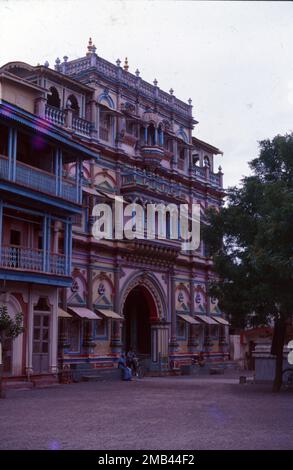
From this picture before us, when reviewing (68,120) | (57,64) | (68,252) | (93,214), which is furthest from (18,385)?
(57,64)

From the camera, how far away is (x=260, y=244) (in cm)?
2392

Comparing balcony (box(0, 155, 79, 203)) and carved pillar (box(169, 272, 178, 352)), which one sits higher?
balcony (box(0, 155, 79, 203))

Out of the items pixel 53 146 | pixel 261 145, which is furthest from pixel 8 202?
pixel 261 145

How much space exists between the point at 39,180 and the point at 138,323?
55.2 feet

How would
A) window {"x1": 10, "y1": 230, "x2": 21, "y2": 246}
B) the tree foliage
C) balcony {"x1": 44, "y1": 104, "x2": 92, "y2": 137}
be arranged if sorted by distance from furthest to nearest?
1. balcony {"x1": 44, "y1": 104, "x2": 92, "y2": 137}
2. window {"x1": 10, "y1": 230, "x2": 21, "y2": 246}
3. the tree foliage

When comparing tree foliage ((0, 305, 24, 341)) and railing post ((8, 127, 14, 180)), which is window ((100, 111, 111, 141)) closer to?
railing post ((8, 127, 14, 180))

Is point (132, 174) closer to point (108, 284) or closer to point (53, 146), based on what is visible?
point (108, 284)

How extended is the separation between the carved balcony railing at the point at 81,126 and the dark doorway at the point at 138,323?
10697mm

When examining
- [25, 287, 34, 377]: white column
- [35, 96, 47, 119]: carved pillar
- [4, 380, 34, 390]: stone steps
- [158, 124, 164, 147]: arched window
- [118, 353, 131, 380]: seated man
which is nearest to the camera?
[4, 380, 34, 390]: stone steps

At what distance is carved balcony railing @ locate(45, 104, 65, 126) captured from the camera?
32941 millimetres

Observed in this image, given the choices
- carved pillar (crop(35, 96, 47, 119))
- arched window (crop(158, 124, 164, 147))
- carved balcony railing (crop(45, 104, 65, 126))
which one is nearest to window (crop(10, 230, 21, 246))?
carved pillar (crop(35, 96, 47, 119))

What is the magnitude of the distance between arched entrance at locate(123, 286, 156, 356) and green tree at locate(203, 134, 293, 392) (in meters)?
13.9

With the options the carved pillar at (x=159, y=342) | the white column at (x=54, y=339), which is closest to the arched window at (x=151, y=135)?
the carved pillar at (x=159, y=342)

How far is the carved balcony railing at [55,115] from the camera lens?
108 feet
